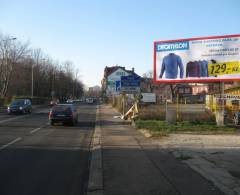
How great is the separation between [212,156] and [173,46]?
49.2 ft

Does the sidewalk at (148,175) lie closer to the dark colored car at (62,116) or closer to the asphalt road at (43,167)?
the asphalt road at (43,167)

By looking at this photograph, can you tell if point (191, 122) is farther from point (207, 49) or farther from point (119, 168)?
point (119, 168)

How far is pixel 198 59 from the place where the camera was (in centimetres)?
2628

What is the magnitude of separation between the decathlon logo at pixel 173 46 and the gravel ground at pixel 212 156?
830 centimetres

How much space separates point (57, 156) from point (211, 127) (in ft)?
43.1

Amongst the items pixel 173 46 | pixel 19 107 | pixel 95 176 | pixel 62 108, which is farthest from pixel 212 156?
pixel 19 107

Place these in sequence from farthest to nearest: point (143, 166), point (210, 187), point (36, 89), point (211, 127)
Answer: point (36, 89) → point (211, 127) → point (143, 166) → point (210, 187)

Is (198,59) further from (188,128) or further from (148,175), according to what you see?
(148,175)

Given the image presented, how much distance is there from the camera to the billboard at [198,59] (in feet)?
83.3

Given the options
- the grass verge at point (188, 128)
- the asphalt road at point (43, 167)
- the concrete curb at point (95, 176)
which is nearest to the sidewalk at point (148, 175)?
the concrete curb at point (95, 176)

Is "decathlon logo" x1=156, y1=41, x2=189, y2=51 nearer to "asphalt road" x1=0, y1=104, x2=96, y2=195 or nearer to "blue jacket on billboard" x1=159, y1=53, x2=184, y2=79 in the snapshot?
"blue jacket on billboard" x1=159, y1=53, x2=184, y2=79

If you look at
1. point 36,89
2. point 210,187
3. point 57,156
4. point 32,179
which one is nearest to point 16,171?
point 32,179

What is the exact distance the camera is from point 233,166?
11094 millimetres

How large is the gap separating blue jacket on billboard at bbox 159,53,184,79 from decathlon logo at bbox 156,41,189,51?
18.2 inches
